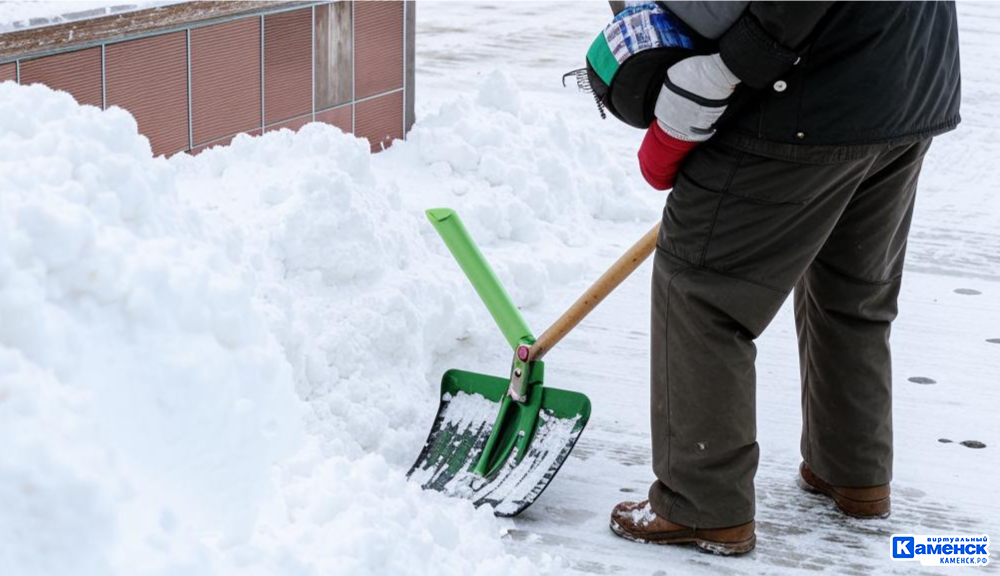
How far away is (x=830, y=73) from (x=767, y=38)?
0.17 metres

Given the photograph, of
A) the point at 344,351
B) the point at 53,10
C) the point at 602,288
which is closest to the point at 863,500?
the point at 602,288

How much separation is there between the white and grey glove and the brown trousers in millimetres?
90

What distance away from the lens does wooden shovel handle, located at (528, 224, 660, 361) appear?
300cm

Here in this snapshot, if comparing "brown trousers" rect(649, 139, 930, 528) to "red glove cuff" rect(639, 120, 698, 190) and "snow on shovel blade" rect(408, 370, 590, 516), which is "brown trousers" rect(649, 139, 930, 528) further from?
"snow on shovel blade" rect(408, 370, 590, 516)

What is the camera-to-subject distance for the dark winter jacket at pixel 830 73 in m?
2.48

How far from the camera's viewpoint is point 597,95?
2812 mm

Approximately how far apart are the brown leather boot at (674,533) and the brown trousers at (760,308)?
0.02 m

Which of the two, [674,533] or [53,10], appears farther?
[53,10]

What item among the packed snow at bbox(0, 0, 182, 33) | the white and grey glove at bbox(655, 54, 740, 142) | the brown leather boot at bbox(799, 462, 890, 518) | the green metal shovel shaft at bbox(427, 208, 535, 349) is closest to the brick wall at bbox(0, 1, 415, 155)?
the packed snow at bbox(0, 0, 182, 33)

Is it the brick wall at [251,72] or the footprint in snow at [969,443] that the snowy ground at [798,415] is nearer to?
the footprint in snow at [969,443]

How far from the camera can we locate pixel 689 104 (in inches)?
102

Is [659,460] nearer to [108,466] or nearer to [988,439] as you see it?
[988,439]

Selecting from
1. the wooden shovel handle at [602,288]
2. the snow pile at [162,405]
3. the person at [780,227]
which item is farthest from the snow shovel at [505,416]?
the person at [780,227]

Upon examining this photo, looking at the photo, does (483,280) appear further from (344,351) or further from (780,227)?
(780,227)
